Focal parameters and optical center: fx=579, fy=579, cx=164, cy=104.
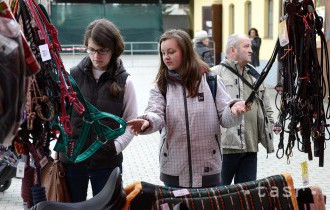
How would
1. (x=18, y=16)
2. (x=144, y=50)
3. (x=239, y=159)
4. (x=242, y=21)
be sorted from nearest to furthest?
(x=18, y=16), (x=239, y=159), (x=242, y=21), (x=144, y=50)

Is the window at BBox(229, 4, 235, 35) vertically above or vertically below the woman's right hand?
above

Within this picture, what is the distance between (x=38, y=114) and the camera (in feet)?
7.85

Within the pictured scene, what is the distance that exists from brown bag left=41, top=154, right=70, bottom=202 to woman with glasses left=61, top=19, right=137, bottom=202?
1.8 inches

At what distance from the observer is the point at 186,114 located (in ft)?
10.7

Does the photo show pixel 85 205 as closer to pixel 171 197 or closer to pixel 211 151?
pixel 171 197

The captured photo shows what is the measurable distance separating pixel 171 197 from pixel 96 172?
2.53ft

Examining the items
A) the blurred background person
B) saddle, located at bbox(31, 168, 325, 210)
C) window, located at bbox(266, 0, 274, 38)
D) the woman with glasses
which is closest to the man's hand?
saddle, located at bbox(31, 168, 325, 210)

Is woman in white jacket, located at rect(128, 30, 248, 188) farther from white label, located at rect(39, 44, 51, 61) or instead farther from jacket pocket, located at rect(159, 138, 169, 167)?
white label, located at rect(39, 44, 51, 61)

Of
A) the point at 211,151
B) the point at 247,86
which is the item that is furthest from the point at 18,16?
the point at 247,86

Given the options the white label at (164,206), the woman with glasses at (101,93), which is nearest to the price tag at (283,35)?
the white label at (164,206)

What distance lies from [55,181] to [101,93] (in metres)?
0.55

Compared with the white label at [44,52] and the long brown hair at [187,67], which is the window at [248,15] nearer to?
the long brown hair at [187,67]

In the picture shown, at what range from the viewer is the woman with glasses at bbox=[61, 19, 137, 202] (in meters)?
3.20

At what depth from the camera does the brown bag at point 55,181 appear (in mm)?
3127
